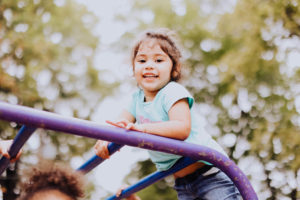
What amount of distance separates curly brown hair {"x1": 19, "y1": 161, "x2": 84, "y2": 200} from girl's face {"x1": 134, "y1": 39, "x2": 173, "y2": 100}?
62 cm

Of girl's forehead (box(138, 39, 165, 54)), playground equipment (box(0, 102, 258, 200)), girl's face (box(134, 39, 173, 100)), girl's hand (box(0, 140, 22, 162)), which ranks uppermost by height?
girl's forehead (box(138, 39, 165, 54))

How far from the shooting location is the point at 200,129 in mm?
1742

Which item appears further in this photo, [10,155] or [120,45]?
[120,45]

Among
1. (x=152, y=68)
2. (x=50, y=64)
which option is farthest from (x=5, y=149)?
(x=50, y=64)

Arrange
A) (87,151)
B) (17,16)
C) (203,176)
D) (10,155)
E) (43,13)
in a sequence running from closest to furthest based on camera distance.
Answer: (10,155) < (203,176) < (17,16) < (43,13) < (87,151)

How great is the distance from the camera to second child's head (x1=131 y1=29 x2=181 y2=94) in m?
1.78

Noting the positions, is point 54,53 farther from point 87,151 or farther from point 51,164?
point 51,164

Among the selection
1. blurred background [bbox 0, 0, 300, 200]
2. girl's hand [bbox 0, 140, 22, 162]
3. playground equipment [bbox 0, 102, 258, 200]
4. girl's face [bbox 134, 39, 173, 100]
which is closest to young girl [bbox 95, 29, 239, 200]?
girl's face [bbox 134, 39, 173, 100]

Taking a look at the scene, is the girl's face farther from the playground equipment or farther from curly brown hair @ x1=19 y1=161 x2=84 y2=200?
curly brown hair @ x1=19 y1=161 x2=84 y2=200

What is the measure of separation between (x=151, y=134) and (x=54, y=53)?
805 cm

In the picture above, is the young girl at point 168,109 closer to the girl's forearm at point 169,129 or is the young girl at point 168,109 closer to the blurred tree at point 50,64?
the girl's forearm at point 169,129

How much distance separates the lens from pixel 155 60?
5.97ft

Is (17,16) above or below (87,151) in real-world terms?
above

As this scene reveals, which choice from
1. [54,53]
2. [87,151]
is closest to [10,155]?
[54,53]
